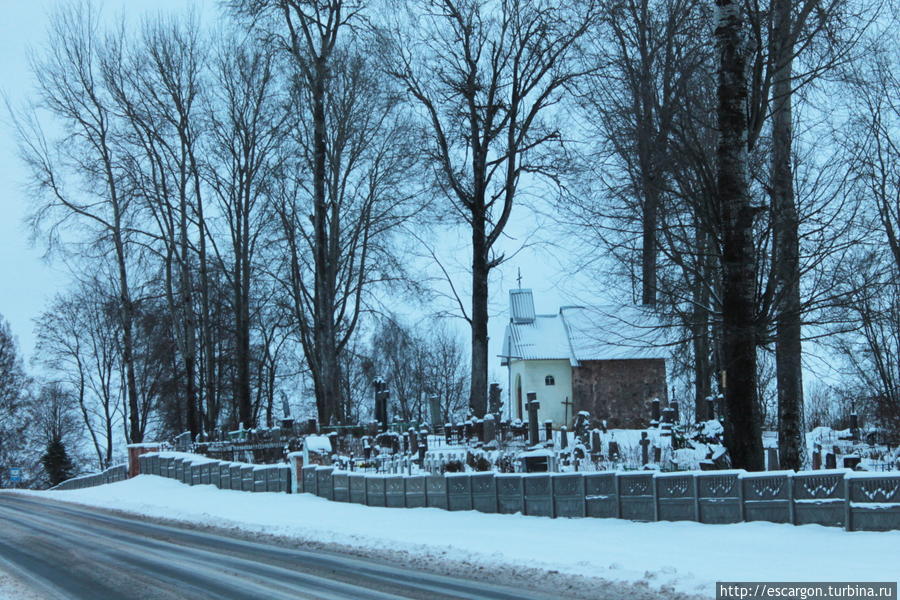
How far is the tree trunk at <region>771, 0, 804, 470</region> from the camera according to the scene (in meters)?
12.2

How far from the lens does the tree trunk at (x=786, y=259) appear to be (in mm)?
12172

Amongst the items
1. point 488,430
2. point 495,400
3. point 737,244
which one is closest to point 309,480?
point 488,430

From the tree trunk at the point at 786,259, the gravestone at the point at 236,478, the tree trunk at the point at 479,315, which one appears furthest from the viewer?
the tree trunk at the point at 479,315

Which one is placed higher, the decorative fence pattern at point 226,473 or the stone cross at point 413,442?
the stone cross at point 413,442

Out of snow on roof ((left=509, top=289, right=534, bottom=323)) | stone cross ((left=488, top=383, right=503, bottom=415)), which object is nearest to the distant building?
snow on roof ((left=509, top=289, right=534, bottom=323))

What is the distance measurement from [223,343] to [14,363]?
662 inches

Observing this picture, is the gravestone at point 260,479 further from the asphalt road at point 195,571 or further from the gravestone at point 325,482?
the asphalt road at point 195,571

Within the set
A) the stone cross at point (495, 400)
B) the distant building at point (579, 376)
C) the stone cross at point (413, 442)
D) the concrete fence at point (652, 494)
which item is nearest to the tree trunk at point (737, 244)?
the concrete fence at point (652, 494)

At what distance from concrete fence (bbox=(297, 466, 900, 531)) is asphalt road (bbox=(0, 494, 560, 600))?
3445mm

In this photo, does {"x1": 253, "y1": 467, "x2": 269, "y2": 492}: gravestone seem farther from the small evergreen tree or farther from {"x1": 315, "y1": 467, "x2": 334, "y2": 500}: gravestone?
the small evergreen tree

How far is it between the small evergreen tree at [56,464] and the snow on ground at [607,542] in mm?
40801

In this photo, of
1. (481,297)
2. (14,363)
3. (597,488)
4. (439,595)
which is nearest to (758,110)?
(597,488)

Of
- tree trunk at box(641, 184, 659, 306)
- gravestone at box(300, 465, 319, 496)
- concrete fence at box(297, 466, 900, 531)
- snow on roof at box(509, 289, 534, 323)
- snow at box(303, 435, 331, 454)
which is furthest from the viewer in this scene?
snow on roof at box(509, 289, 534, 323)

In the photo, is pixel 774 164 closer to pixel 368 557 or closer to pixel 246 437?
pixel 368 557
